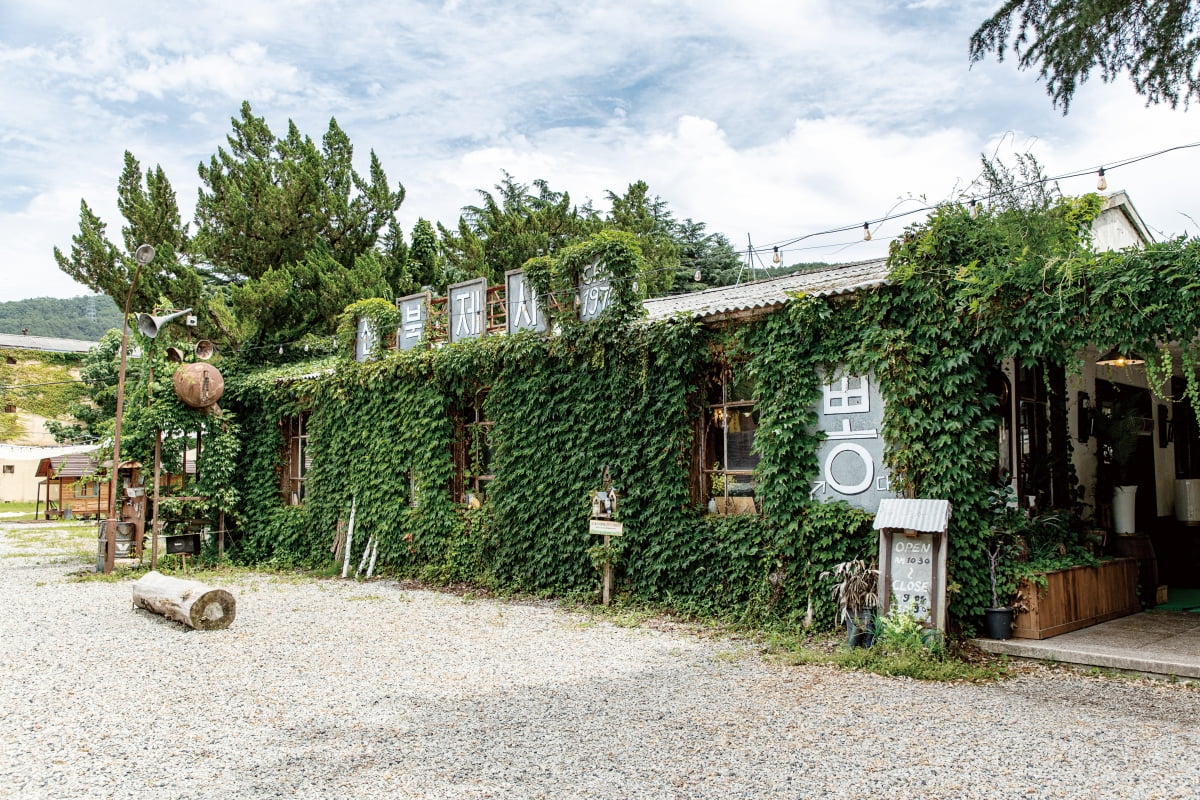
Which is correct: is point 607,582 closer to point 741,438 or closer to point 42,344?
point 741,438

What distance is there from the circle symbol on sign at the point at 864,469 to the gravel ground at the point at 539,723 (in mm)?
1572

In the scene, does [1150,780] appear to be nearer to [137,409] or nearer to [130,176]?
[137,409]

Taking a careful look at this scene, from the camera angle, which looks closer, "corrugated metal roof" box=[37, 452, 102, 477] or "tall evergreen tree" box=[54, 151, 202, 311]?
"tall evergreen tree" box=[54, 151, 202, 311]

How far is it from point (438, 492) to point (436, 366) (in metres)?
1.53

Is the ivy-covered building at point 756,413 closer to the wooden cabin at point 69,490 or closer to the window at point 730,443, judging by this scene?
the window at point 730,443

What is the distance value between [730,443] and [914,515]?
2.11 meters

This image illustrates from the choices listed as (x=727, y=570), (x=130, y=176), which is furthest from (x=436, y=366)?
(x=130, y=176)

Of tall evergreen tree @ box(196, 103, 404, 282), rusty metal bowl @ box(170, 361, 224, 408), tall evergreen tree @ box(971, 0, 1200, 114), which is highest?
tall evergreen tree @ box(196, 103, 404, 282)

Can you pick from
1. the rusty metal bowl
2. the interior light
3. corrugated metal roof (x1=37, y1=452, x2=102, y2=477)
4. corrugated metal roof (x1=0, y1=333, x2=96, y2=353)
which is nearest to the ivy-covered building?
the interior light

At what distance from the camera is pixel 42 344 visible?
4166 cm

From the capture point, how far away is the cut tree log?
25.3 feet

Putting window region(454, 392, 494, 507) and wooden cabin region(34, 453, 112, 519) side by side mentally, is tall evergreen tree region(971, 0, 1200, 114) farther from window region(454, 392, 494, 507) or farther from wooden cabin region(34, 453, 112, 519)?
wooden cabin region(34, 453, 112, 519)

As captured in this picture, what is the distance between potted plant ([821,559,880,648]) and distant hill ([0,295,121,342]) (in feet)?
183

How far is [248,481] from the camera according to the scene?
13281 millimetres
